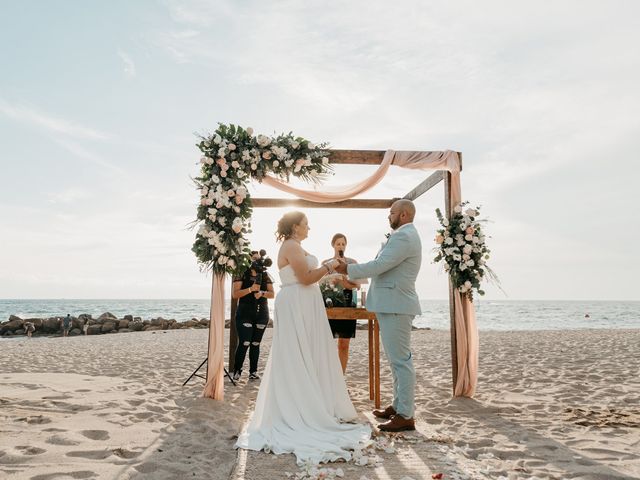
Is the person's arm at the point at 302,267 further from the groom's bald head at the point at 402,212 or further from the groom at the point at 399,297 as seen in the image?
the groom's bald head at the point at 402,212

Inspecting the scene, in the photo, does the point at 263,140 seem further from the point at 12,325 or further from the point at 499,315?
the point at 499,315

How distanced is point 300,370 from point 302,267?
40.0 inches

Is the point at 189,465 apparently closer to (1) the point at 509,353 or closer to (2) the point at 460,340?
(2) the point at 460,340

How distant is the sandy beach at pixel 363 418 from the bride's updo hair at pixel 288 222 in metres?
2.02

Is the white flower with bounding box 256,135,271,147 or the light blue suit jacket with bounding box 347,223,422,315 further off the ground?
the white flower with bounding box 256,135,271,147

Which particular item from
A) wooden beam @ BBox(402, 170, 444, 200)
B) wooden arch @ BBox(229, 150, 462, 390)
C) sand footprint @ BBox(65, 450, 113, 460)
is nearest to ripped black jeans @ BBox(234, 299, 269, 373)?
wooden arch @ BBox(229, 150, 462, 390)

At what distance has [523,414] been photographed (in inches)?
200

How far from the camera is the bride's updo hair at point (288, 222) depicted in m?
4.77

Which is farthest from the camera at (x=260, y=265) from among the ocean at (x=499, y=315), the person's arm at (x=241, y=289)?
the ocean at (x=499, y=315)

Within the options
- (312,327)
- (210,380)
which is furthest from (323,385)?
(210,380)

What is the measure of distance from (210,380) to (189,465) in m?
2.34

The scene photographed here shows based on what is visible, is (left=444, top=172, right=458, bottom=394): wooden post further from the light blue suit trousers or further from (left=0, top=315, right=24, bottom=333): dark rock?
(left=0, top=315, right=24, bottom=333): dark rock

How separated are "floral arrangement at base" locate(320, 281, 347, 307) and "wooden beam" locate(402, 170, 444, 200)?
236 cm

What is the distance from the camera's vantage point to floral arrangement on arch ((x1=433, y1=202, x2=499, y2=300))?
20.0 feet
